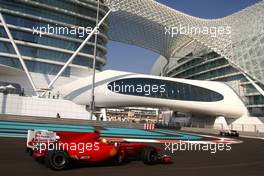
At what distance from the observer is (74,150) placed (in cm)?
1158

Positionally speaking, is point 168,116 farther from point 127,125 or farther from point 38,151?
point 38,151

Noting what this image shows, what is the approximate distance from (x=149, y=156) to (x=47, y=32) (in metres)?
50.9

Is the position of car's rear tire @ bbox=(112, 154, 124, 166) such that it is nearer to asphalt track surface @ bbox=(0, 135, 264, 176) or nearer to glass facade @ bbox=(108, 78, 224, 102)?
asphalt track surface @ bbox=(0, 135, 264, 176)

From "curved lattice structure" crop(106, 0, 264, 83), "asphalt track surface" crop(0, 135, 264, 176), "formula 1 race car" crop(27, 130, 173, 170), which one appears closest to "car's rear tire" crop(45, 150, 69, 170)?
"formula 1 race car" crop(27, 130, 173, 170)

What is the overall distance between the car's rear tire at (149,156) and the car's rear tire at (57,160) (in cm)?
309

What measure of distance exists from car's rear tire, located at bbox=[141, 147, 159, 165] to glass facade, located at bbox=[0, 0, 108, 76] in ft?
155

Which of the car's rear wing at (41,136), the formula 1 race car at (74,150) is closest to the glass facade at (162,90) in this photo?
the formula 1 race car at (74,150)

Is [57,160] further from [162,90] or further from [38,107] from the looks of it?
[162,90]

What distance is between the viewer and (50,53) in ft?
201

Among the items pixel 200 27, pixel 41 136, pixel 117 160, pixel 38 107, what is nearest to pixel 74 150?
pixel 41 136

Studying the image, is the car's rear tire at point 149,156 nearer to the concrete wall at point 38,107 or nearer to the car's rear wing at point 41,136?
the car's rear wing at point 41,136

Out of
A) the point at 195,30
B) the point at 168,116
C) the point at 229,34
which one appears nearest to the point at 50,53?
the point at 195,30

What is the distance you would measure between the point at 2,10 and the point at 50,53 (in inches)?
389

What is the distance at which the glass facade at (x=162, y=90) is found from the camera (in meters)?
62.3
